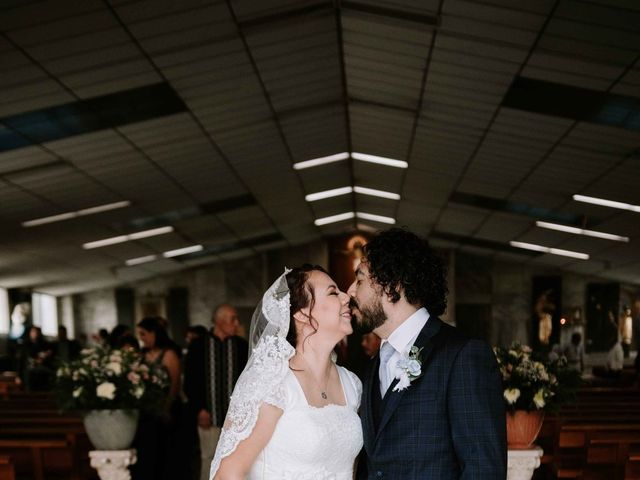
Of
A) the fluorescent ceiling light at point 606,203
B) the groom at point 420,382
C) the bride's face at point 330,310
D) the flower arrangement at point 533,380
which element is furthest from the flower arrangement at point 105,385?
the fluorescent ceiling light at point 606,203

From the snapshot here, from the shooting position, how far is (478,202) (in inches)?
639

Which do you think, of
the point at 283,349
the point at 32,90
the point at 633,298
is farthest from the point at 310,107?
the point at 633,298

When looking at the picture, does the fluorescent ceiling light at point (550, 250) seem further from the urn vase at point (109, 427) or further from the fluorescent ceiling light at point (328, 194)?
the urn vase at point (109, 427)

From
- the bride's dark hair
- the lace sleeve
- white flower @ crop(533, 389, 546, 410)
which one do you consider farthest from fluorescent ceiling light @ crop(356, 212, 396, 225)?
the lace sleeve

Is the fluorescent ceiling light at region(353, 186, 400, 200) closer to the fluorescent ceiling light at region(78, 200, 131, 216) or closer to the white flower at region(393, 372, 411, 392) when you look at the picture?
the fluorescent ceiling light at region(78, 200, 131, 216)

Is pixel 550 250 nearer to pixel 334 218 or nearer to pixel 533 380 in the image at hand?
pixel 334 218

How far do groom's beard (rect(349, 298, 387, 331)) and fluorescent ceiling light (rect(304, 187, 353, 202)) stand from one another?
48.1 ft

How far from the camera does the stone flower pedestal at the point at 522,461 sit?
17.7 ft

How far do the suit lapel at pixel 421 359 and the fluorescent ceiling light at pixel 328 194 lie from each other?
1477cm

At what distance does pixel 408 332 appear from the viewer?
2.92 meters

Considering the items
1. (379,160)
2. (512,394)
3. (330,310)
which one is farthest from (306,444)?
(379,160)

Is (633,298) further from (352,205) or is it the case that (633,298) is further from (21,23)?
(21,23)

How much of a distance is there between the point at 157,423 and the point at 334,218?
14.3 m

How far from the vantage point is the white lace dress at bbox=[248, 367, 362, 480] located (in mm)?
3229
